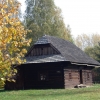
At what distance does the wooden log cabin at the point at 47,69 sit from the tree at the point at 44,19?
18.2 m

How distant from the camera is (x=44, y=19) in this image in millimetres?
51906

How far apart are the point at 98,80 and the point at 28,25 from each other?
15813 millimetres

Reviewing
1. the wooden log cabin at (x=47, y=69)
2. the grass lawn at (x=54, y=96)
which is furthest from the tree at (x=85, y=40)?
the grass lawn at (x=54, y=96)

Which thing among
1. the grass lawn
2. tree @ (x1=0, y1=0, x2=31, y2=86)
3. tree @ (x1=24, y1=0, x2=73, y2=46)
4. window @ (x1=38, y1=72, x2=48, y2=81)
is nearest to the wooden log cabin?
window @ (x1=38, y1=72, x2=48, y2=81)

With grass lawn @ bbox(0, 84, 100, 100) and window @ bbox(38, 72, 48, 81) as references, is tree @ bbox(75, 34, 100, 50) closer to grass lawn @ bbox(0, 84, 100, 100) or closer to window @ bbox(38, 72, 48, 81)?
window @ bbox(38, 72, 48, 81)

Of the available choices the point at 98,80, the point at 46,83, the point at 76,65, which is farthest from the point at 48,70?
the point at 98,80

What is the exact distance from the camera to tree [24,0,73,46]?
166 feet

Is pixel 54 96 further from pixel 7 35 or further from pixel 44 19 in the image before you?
pixel 44 19

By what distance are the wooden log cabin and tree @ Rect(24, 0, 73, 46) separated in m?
18.2

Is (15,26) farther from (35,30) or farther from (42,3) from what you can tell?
(42,3)

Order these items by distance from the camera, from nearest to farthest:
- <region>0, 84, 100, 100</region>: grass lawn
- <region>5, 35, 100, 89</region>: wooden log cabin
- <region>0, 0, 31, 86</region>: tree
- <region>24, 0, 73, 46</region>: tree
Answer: <region>0, 0, 31, 86</region>: tree → <region>0, 84, 100, 100</region>: grass lawn → <region>5, 35, 100, 89</region>: wooden log cabin → <region>24, 0, 73, 46</region>: tree

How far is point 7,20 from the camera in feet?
29.0

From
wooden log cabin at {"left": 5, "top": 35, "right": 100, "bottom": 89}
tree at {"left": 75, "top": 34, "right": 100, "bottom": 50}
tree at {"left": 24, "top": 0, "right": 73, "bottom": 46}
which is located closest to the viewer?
wooden log cabin at {"left": 5, "top": 35, "right": 100, "bottom": 89}

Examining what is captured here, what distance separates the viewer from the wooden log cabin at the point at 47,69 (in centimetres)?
2928
